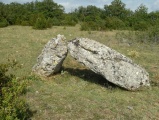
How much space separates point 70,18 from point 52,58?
22.3m

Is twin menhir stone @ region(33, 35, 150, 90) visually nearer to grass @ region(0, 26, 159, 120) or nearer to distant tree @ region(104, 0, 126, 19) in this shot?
grass @ region(0, 26, 159, 120)

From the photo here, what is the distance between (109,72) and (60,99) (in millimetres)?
2133

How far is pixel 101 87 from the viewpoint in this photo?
7.81m

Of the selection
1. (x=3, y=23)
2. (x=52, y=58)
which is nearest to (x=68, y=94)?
(x=52, y=58)

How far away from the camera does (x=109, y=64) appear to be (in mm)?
7777

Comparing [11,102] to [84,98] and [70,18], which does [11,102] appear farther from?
[70,18]

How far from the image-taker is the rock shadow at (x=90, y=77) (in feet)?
26.4

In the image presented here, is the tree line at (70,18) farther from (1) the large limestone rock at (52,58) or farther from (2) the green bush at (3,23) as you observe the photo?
(1) the large limestone rock at (52,58)

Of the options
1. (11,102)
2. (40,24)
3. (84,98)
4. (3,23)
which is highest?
(40,24)

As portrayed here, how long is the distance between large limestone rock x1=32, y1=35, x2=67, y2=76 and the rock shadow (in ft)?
2.63

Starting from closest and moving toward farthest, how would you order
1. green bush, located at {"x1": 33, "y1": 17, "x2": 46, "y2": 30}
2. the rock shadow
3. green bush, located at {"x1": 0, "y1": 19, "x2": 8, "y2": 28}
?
the rock shadow → green bush, located at {"x1": 33, "y1": 17, "x2": 46, "y2": 30} → green bush, located at {"x1": 0, "y1": 19, "x2": 8, "y2": 28}

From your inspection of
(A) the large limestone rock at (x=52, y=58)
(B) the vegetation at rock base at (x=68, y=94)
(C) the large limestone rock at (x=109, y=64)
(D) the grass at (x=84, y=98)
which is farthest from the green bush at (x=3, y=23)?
(C) the large limestone rock at (x=109, y=64)

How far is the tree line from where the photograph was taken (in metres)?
24.1

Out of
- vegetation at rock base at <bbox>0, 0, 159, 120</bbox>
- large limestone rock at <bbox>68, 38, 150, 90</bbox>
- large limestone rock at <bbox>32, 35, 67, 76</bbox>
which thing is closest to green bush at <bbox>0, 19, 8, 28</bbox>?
vegetation at rock base at <bbox>0, 0, 159, 120</bbox>
